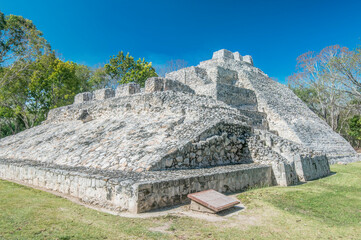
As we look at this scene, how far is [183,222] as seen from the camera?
3607 millimetres

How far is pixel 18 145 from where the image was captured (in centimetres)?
1042

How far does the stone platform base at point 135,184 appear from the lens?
156 inches

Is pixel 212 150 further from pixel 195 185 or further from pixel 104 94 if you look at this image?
pixel 104 94

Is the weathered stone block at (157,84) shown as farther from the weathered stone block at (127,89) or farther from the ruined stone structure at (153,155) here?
the weathered stone block at (127,89)

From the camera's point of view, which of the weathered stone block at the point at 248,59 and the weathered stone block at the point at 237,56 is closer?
the weathered stone block at the point at 237,56

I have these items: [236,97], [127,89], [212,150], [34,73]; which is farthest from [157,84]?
[34,73]

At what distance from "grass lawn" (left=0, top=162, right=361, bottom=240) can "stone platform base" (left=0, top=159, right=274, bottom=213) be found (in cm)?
35

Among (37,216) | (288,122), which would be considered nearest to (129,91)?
(37,216)

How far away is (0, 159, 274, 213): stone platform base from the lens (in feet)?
13.0

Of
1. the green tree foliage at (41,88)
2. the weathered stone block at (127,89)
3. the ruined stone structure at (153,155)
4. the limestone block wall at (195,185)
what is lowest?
the limestone block wall at (195,185)

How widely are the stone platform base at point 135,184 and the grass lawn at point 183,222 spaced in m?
0.35

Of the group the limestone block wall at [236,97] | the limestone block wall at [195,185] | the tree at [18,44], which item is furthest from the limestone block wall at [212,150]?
the tree at [18,44]

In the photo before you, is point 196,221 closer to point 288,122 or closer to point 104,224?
point 104,224

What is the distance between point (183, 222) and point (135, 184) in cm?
95
